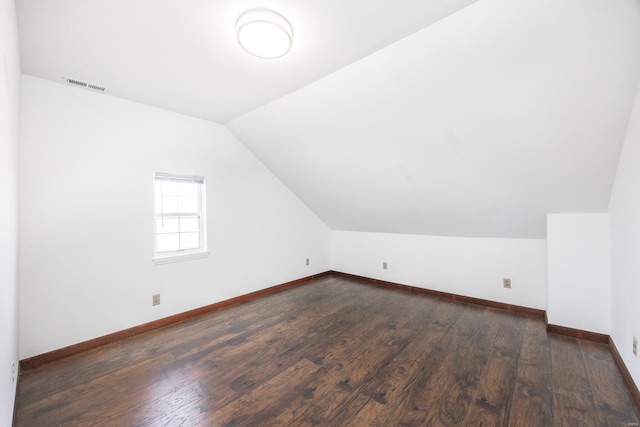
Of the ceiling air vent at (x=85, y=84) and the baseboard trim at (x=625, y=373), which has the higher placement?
the ceiling air vent at (x=85, y=84)

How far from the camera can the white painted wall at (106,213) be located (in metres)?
2.24

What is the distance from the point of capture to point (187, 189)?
331 cm

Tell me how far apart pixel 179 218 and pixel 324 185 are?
1891 millimetres

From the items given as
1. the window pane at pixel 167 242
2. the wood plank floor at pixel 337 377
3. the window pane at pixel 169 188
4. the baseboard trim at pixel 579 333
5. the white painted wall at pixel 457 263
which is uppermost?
the window pane at pixel 169 188

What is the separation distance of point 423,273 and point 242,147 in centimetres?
→ 315

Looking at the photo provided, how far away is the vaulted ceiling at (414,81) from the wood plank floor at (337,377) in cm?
143

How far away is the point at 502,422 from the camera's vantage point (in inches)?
63.1

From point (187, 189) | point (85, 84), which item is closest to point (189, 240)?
point (187, 189)

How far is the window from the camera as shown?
3.05 meters

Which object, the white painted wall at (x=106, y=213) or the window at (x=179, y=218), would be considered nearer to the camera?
the white painted wall at (x=106, y=213)

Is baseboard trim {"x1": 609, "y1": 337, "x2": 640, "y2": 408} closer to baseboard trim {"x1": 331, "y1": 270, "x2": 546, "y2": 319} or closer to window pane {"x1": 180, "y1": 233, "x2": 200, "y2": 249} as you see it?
baseboard trim {"x1": 331, "y1": 270, "x2": 546, "y2": 319}

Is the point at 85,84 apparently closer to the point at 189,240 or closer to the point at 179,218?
the point at 179,218

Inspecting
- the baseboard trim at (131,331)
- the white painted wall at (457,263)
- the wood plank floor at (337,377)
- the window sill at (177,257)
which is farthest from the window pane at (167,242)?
the white painted wall at (457,263)

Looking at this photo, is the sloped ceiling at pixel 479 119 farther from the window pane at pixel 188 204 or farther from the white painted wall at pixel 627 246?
the window pane at pixel 188 204
